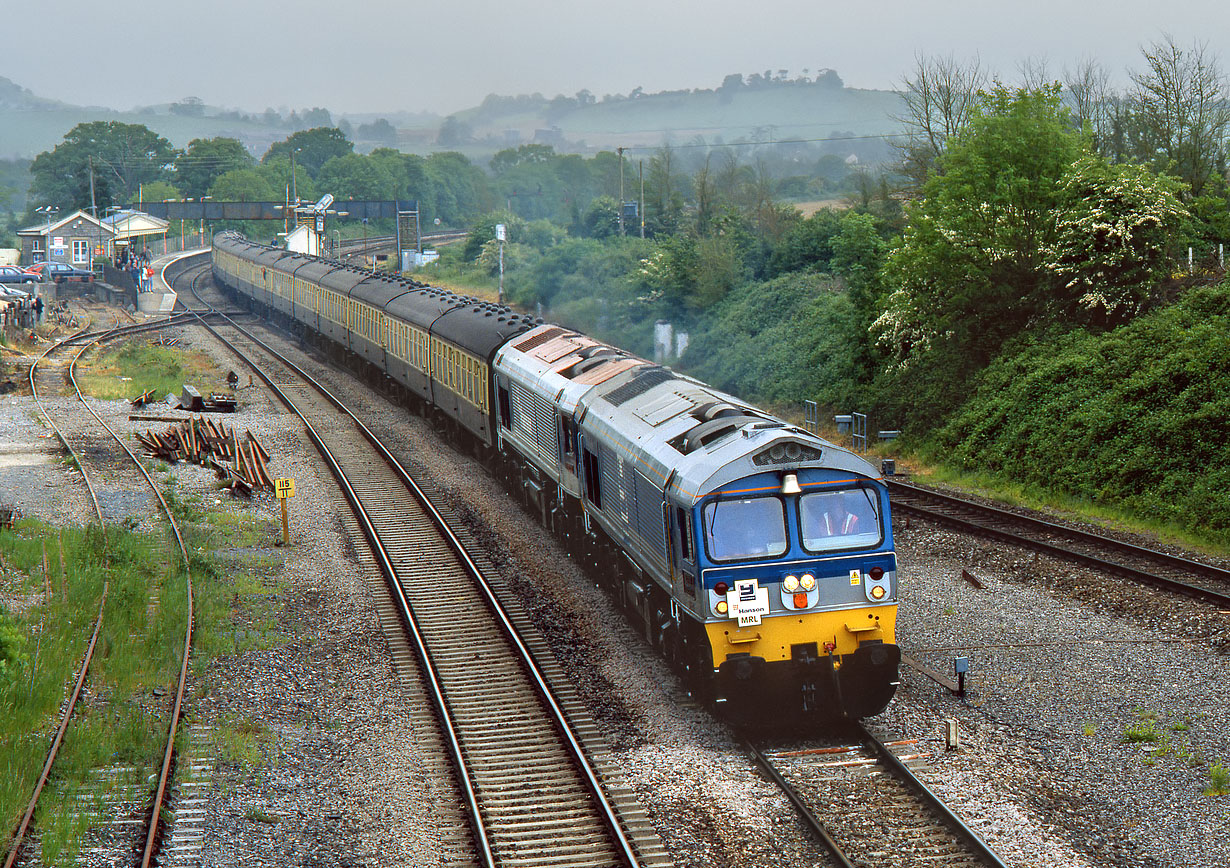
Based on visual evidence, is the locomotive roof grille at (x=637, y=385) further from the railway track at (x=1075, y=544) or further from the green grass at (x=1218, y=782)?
the green grass at (x=1218, y=782)

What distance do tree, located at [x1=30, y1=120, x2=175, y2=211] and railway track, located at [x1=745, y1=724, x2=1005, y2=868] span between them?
397 ft

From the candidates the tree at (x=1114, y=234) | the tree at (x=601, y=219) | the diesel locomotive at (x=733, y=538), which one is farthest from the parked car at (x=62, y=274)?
the diesel locomotive at (x=733, y=538)

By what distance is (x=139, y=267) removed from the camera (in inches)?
3164

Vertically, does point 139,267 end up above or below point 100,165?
below

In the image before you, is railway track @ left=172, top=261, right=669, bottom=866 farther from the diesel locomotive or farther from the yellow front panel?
the yellow front panel

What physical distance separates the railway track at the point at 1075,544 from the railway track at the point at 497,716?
9155mm

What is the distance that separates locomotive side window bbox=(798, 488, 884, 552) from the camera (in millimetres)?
13359

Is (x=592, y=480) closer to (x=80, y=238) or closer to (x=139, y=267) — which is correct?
(x=139, y=267)

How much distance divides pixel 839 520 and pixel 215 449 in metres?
22.0

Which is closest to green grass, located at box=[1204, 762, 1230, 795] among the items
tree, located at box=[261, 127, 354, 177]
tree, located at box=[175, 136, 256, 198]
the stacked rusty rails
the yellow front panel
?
the yellow front panel

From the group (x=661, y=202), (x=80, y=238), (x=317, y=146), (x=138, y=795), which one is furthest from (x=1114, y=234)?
(x=317, y=146)

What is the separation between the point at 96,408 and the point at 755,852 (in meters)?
32.9

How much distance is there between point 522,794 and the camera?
40.5 ft

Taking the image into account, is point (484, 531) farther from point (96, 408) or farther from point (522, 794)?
point (96, 408)
